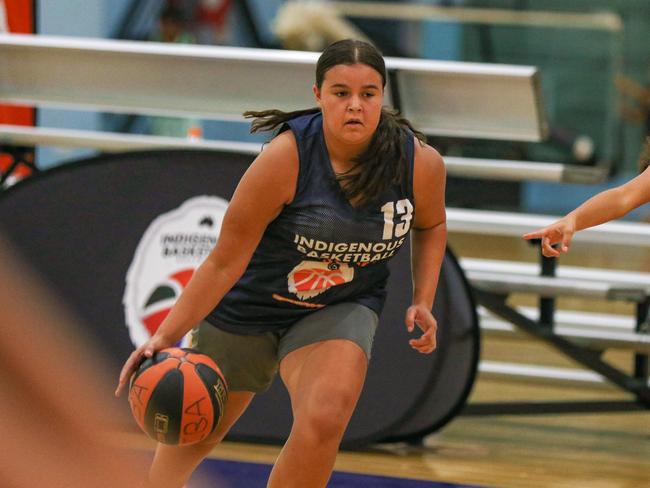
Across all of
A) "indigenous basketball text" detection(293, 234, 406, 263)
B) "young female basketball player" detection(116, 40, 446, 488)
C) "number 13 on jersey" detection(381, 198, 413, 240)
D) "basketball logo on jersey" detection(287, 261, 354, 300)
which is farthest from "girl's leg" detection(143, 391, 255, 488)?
"number 13 on jersey" detection(381, 198, 413, 240)

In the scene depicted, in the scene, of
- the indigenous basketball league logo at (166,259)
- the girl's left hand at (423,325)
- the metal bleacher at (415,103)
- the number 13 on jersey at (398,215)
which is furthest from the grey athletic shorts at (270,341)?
the metal bleacher at (415,103)

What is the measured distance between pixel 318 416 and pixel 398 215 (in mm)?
653

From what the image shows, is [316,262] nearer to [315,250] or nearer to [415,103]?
[315,250]

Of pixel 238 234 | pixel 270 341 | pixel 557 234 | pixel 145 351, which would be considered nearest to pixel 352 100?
pixel 238 234

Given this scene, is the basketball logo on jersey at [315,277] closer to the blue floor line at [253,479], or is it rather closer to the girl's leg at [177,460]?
the girl's leg at [177,460]

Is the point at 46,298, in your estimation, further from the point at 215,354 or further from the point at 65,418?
the point at 215,354

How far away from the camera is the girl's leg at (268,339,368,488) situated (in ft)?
10.5

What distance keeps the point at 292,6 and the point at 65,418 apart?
310 inches

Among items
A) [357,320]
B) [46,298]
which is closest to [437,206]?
[357,320]

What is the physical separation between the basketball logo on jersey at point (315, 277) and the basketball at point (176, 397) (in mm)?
358

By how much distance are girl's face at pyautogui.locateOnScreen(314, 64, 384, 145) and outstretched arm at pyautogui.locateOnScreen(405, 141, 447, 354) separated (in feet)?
0.85

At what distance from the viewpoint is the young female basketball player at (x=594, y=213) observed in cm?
313

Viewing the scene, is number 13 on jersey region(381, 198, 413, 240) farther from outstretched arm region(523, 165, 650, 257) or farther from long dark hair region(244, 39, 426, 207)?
outstretched arm region(523, 165, 650, 257)

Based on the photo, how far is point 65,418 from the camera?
16.5ft
